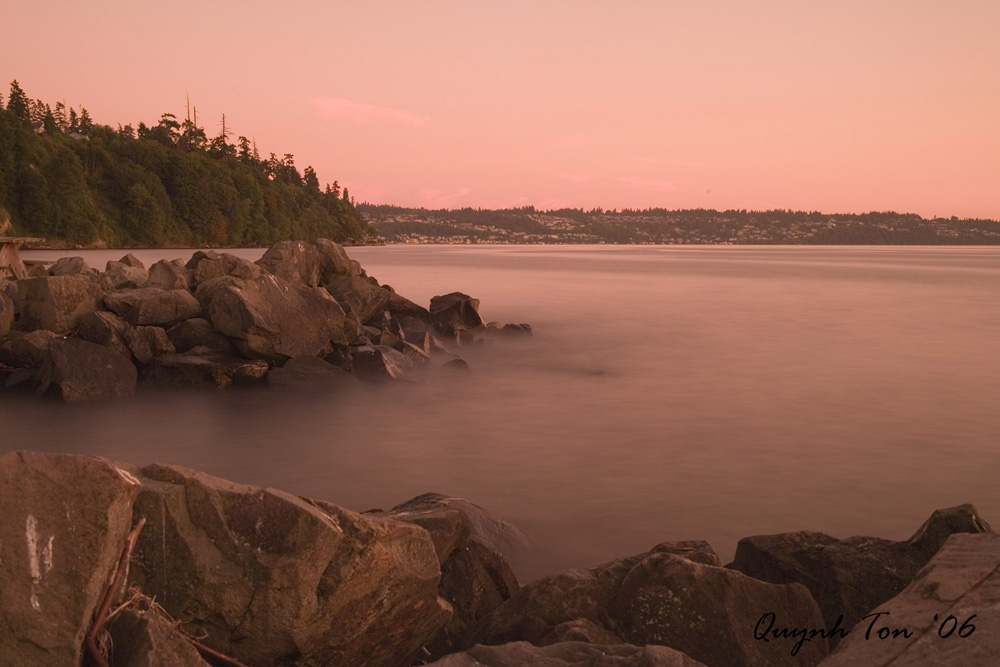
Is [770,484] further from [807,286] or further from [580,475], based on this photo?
[807,286]

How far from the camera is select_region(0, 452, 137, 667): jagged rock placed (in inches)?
125

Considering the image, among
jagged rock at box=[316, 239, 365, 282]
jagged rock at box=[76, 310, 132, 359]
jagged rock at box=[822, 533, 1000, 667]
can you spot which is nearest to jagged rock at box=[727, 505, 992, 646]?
jagged rock at box=[822, 533, 1000, 667]

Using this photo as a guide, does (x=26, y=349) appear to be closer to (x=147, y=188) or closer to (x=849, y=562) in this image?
(x=849, y=562)

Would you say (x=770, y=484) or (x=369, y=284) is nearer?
(x=770, y=484)

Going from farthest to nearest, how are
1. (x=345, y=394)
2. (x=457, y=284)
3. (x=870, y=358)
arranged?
(x=457, y=284), (x=870, y=358), (x=345, y=394)

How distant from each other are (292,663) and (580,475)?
5403 mm

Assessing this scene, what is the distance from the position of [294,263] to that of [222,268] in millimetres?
1665

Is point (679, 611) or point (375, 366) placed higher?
point (679, 611)

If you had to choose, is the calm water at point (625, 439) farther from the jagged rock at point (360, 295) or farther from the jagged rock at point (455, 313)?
the jagged rock at point (360, 295)

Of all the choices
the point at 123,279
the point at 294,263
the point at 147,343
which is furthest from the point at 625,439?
the point at 123,279

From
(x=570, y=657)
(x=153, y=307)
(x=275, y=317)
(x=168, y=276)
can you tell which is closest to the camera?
(x=570, y=657)

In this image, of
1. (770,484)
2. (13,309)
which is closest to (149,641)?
(770,484)

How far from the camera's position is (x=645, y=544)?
6957 mm

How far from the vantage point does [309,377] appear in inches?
538
